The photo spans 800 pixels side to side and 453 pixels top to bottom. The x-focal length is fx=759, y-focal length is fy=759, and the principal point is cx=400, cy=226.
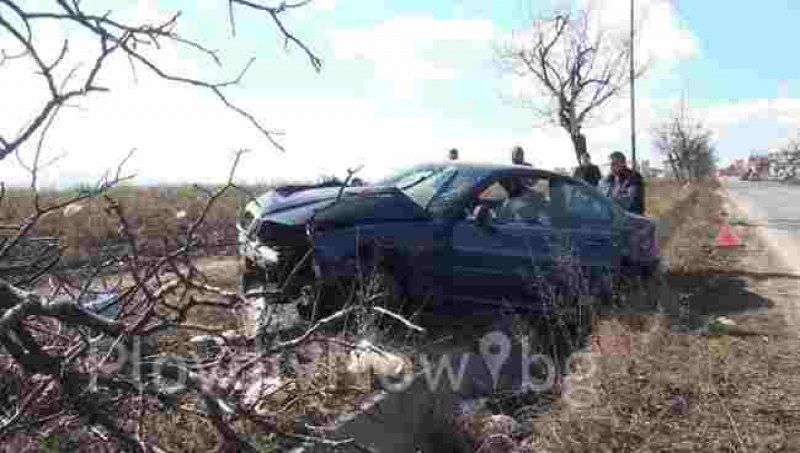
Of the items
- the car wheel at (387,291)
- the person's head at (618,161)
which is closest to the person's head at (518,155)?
the person's head at (618,161)

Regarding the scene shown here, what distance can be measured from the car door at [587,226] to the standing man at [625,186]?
2262mm

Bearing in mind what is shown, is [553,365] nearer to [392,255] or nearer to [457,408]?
[457,408]

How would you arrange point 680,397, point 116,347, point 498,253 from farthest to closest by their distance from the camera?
point 498,253, point 680,397, point 116,347

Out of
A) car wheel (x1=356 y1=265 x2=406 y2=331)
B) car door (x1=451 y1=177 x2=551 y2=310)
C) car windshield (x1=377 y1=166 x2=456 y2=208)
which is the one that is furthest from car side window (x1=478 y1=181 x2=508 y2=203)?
car wheel (x1=356 y1=265 x2=406 y2=331)

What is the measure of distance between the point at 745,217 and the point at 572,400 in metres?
18.4

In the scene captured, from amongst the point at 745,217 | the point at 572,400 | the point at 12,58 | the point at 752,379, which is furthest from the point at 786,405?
the point at 745,217

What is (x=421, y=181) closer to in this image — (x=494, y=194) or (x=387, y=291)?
(x=494, y=194)

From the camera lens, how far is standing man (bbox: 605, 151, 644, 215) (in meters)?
9.64

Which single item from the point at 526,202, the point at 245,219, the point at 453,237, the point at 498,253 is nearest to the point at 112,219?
the point at 245,219

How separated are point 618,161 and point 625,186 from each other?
1.26 ft

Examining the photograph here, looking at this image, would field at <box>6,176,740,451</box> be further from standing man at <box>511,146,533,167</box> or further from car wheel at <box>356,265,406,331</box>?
standing man at <box>511,146,533,167</box>

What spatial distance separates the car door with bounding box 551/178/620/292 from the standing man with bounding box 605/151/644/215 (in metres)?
2.26

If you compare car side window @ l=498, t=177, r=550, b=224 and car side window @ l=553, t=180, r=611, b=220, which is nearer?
car side window @ l=498, t=177, r=550, b=224

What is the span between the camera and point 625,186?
9.81 m
